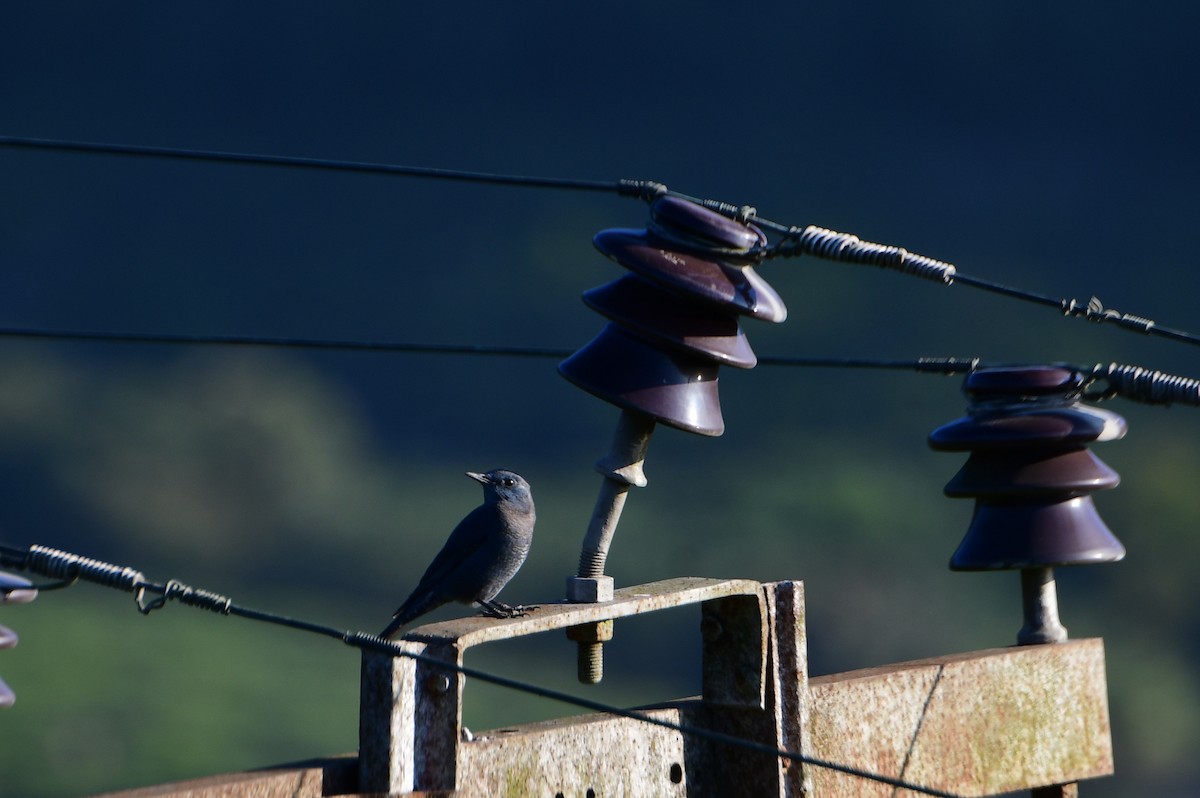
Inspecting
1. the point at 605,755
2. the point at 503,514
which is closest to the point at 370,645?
the point at 605,755

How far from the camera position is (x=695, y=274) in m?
2.43

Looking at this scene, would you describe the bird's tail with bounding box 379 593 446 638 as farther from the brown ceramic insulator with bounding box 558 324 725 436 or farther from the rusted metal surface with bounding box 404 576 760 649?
the brown ceramic insulator with bounding box 558 324 725 436

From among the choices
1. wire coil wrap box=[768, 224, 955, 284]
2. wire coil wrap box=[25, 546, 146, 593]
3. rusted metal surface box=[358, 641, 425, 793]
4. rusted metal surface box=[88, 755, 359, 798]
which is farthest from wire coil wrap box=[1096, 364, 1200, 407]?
wire coil wrap box=[25, 546, 146, 593]

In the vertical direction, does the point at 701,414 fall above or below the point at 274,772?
above

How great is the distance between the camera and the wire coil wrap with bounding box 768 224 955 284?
2.74 meters

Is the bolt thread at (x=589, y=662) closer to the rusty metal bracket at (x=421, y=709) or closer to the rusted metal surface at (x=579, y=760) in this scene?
the rusted metal surface at (x=579, y=760)

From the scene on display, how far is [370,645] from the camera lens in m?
2.12

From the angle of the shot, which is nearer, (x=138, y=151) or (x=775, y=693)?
(x=775, y=693)

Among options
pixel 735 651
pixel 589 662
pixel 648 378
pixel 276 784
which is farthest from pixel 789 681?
pixel 276 784

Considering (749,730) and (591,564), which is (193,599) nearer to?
(591,564)

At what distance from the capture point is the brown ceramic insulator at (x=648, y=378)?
243 centimetres

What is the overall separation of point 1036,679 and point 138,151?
6.87 feet

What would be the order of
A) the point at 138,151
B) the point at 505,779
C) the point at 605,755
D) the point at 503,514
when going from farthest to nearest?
1. the point at 503,514
2. the point at 138,151
3. the point at 605,755
4. the point at 505,779

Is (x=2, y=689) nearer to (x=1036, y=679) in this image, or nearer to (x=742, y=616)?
(x=742, y=616)
